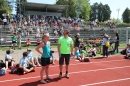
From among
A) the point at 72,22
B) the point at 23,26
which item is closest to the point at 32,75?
the point at 23,26

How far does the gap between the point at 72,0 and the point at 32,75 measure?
182 ft

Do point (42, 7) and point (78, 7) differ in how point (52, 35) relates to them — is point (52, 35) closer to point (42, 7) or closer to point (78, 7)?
point (42, 7)

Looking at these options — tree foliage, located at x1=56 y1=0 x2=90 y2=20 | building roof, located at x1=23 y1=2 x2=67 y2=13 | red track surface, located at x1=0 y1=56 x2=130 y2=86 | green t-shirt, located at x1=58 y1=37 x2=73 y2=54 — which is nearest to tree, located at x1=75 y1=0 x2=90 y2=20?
tree foliage, located at x1=56 y1=0 x2=90 y2=20

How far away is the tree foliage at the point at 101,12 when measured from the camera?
10789 centimetres

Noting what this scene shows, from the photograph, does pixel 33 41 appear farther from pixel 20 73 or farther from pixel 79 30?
pixel 20 73

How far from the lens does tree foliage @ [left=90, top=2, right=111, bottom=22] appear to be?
107887mm

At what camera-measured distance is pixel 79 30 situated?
2762cm

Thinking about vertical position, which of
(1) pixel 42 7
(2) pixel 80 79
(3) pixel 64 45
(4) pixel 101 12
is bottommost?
(2) pixel 80 79

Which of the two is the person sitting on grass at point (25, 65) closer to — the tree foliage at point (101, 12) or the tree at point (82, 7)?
the tree at point (82, 7)

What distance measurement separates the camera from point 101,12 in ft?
357

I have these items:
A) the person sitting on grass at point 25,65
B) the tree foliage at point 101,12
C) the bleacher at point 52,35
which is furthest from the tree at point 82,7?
the person sitting on grass at point 25,65

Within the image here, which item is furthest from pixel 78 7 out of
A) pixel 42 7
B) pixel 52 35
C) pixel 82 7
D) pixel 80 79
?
pixel 80 79

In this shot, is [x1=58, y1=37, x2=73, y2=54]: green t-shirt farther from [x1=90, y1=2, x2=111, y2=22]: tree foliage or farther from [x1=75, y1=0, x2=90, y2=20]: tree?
[x1=90, y1=2, x2=111, y2=22]: tree foliage

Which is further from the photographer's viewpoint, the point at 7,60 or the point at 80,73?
the point at 7,60
